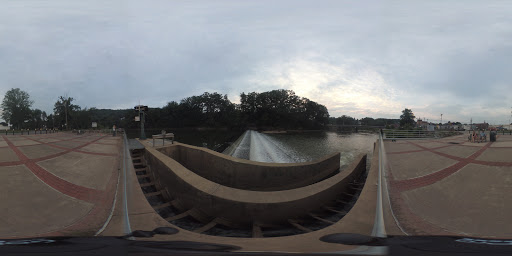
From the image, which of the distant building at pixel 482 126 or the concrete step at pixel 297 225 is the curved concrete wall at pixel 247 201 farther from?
the distant building at pixel 482 126

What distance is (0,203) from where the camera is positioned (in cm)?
268

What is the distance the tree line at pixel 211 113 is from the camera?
12.9 meters

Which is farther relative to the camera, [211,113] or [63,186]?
[211,113]

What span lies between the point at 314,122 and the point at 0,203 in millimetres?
21905

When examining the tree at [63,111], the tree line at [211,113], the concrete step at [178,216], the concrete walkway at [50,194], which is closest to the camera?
the concrete walkway at [50,194]

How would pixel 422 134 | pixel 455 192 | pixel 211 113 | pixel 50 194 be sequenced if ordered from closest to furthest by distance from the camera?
pixel 455 192, pixel 50 194, pixel 422 134, pixel 211 113

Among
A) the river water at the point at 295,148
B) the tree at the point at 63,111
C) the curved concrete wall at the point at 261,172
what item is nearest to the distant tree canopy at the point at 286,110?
the river water at the point at 295,148

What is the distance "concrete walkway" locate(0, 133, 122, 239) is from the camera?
2410 millimetres

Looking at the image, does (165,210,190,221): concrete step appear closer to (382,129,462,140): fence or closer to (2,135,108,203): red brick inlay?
(2,135,108,203): red brick inlay

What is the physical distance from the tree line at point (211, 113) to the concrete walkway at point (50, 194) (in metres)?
10.3

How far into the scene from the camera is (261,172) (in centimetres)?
664

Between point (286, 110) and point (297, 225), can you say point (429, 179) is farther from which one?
point (286, 110)

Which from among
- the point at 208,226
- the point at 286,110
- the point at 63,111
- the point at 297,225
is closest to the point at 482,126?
the point at 297,225

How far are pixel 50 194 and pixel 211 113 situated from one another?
3939 cm
